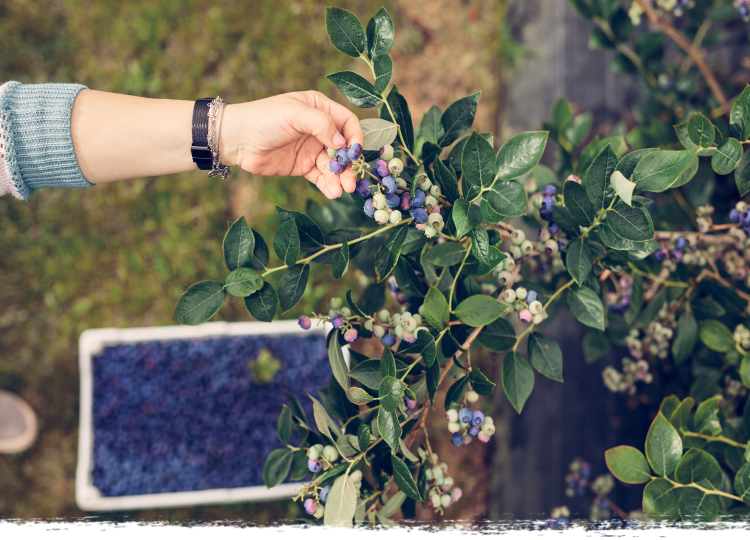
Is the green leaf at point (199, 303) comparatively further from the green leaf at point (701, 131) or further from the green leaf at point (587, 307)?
the green leaf at point (701, 131)

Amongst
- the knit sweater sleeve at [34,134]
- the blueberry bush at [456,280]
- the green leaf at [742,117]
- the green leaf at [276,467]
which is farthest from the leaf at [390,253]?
the knit sweater sleeve at [34,134]

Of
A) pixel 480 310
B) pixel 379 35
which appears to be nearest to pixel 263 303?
pixel 480 310

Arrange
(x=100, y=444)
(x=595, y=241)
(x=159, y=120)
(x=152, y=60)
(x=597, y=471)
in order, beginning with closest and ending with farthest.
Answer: (x=595, y=241) → (x=159, y=120) → (x=100, y=444) → (x=597, y=471) → (x=152, y=60)

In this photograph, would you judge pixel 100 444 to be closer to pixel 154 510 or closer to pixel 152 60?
pixel 154 510

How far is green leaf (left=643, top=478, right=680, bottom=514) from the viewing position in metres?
0.76

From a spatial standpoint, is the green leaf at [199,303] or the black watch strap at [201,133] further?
the black watch strap at [201,133]

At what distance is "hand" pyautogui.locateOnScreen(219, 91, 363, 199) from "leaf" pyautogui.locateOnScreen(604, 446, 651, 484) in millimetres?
655

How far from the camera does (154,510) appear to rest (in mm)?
1994

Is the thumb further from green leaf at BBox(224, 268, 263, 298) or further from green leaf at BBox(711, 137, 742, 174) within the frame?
green leaf at BBox(711, 137, 742, 174)

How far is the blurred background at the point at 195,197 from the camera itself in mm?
1996

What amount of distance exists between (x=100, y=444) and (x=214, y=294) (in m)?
1.33

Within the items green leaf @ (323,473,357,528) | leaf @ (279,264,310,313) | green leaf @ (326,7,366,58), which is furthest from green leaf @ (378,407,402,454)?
green leaf @ (326,7,366,58)

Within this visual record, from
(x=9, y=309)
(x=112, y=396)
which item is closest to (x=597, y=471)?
(x=112, y=396)

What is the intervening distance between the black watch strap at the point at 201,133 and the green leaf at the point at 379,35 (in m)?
0.48
